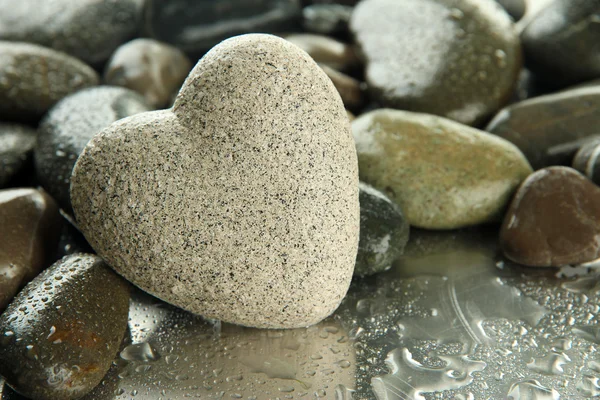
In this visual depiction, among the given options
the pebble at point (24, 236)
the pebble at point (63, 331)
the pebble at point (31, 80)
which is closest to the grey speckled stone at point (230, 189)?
the pebble at point (63, 331)

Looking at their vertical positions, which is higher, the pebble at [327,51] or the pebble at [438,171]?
the pebble at [327,51]

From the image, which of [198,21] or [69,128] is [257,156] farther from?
[198,21]

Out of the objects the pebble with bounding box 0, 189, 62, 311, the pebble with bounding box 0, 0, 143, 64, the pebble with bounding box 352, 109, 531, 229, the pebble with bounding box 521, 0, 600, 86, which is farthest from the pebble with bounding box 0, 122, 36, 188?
the pebble with bounding box 521, 0, 600, 86

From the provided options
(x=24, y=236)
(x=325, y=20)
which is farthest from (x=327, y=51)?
(x=24, y=236)

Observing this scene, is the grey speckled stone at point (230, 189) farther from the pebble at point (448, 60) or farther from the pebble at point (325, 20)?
the pebble at point (325, 20)

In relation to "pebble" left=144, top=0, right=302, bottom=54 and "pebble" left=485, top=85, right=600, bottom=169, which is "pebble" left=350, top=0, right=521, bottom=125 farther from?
"pebble" left=144, top=0, right=302, bottom=54
